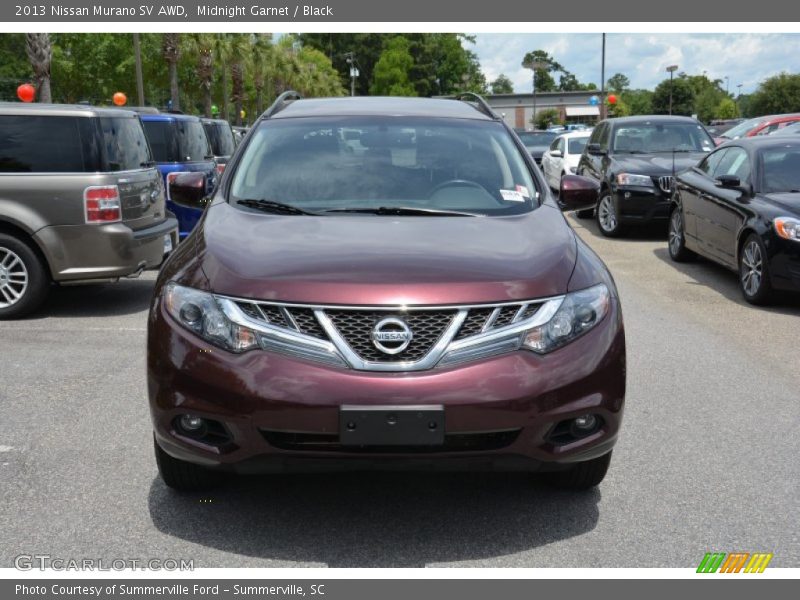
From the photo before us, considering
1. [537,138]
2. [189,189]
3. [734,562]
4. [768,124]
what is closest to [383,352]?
[734,562]

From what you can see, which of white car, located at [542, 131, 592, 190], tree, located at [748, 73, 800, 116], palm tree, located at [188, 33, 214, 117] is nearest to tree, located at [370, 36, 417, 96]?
tree, located at [748, 73, 800, 116]

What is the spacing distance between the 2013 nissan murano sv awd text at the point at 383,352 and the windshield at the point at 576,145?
17.4 metres

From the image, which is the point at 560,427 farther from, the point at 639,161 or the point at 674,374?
the point at 639,161

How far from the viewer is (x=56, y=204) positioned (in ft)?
27.0

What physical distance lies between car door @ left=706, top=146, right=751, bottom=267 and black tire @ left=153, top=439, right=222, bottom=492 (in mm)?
6802

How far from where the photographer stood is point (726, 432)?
5082 mm

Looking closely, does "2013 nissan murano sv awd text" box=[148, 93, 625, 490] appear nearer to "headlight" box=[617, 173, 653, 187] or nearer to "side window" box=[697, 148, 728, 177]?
"side window" box=[697, 148, 728, 177]

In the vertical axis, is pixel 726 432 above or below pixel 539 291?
below

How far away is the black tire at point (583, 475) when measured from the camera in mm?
4090

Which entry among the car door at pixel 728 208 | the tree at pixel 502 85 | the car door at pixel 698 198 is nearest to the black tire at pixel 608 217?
the car door at pixel 698 198

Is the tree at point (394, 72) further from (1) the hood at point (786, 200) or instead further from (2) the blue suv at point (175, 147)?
(1) the hood at point (786, 200)
